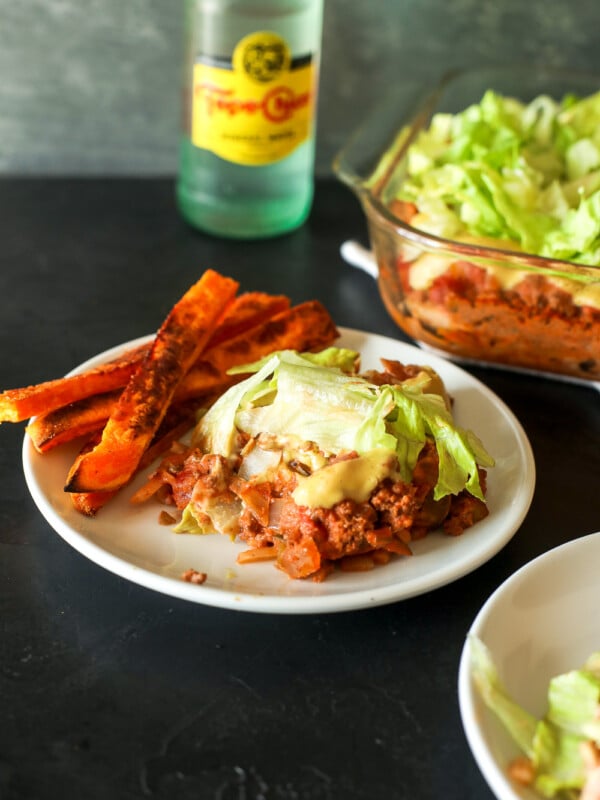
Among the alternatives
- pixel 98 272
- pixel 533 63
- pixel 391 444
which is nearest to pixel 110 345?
pixel 98 272

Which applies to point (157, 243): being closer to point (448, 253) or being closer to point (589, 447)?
point (448, 253)

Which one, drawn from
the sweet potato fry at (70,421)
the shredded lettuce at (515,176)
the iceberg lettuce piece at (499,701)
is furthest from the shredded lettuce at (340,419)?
the shredded lettuce at (515,176)

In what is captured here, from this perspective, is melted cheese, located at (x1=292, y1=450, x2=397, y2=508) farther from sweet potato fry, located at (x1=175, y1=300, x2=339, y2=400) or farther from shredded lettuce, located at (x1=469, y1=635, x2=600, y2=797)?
sweet potato fry, located at (x1=175, y1=300, x2=339, y2=400)

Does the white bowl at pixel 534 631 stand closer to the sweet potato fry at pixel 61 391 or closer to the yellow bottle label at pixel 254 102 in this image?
the sweet potato fry at pixel 61 391

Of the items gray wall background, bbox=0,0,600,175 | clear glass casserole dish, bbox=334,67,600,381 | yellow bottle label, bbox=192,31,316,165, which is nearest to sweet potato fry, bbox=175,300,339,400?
clear glass casserole dish, bbox=334,67,600,381

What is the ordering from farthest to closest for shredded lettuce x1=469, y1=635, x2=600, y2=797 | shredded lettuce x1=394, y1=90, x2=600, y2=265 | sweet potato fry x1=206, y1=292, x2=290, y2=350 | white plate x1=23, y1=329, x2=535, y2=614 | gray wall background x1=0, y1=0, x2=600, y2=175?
gray wall background x1=0, y1=0, x2=600, y2=175, shredded lettuce x1=394, y1=90, x2=600, y2=265, sweet potato fry x1=206, y1=292, x2=290, y2=350, white plate x1=23, y1=329, x2=535, y2=614, shredded lettuce x1=469, y1=635, x2=600, y2=797
